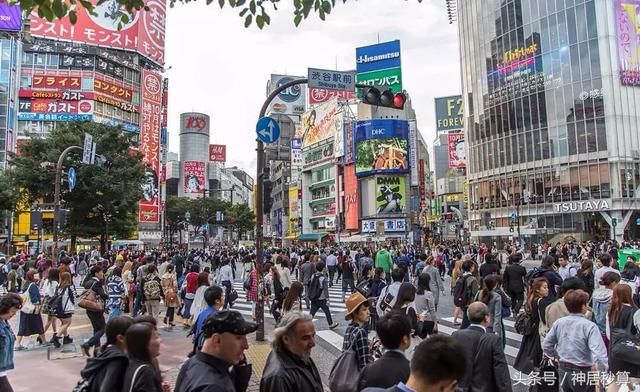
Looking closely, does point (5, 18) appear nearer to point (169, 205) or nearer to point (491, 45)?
point (169, 205)

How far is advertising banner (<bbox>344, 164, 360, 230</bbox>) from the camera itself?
203 feet

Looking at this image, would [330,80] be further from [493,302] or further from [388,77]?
[388,77]

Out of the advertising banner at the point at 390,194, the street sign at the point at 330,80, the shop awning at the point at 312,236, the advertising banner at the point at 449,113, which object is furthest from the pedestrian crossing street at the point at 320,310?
the advertising banner at the point at 449,113

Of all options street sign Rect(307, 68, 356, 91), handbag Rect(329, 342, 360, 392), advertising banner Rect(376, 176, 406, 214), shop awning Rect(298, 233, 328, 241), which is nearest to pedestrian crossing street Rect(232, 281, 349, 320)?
street sign Rect(307, 68, 356, 91)

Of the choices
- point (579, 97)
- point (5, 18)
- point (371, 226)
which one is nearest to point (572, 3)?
point (579, 97)

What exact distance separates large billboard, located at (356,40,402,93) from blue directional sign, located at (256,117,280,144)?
2087 inches

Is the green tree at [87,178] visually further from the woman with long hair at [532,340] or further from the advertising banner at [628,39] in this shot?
the advertising banner at [628,39]

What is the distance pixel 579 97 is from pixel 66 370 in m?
51.3

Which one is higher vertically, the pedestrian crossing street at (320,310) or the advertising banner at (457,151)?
the advertising banner at (457,151)

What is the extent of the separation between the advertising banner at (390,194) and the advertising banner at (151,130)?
26.1 metres

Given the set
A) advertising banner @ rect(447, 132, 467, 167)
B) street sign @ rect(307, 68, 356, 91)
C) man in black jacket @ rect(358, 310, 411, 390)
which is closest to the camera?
man in black jacket @ rect(358, 310, 411, 390)

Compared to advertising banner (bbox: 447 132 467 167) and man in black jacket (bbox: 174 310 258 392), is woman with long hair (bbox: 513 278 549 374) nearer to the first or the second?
man in black jacket (bbox: 174 310 258 392)

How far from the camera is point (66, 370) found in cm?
824

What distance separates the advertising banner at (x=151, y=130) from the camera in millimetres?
60188
